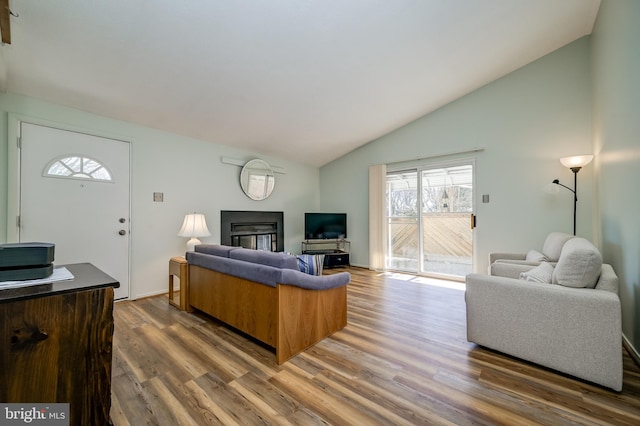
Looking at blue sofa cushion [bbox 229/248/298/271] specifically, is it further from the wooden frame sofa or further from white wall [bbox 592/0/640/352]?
white wall [bbox 592/0/640/352]

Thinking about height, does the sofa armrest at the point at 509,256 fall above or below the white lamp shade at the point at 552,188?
below

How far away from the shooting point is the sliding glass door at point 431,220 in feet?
14.0

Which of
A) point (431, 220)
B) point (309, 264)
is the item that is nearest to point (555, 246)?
point (431, 220)

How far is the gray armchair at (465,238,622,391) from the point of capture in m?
1.61

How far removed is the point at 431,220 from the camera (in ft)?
15.1

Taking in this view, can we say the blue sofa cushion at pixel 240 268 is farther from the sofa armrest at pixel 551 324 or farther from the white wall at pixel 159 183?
the sofa armrest at pixel 551 324

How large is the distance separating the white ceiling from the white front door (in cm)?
47

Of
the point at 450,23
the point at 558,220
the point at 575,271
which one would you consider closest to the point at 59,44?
the point at 450,23

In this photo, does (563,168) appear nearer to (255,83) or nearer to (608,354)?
(608,354)

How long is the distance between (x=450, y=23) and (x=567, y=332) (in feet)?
9.57

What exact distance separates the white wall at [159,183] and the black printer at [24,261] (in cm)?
225

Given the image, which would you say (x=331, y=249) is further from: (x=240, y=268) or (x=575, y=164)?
(x=575, y=164)

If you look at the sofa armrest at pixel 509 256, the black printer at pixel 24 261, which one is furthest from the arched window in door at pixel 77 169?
the sofa armrest at pixel 509 256

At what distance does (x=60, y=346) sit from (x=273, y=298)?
3.91 feet
